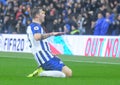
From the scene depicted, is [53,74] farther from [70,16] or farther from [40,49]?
[70,16]

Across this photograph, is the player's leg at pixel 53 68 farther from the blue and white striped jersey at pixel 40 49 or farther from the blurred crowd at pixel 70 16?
the blurred crowd at pixel 70 16

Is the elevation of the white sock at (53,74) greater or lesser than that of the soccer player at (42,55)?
lesser

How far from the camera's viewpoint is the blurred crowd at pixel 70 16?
28.2 meters

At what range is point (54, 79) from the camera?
1399 centimetres

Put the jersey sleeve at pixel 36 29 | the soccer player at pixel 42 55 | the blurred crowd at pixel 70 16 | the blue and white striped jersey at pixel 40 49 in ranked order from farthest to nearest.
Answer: the blurred crowd at pixel 70 16, the blue and white striped jersey at pixel 40 49, the soccer player at pixel 42 55, the jersey sleeve at pixel 36 29

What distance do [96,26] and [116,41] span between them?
1866 mm

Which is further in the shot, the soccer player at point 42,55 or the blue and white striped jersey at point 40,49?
the blue and white striped jersey at point 40,49

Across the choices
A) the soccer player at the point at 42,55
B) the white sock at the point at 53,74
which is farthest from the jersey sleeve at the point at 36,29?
the white sock at the point at 53,74

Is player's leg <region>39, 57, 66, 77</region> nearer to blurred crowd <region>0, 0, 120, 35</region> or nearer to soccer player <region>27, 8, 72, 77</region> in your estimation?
soccer player <region>27, 8, 72, 77</region>

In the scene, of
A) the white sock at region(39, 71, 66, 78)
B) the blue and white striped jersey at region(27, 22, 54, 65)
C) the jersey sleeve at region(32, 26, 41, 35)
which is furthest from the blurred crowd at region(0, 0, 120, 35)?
the jersey sleeve at region(32, 26, 41, 35)

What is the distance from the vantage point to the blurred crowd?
2824 cm

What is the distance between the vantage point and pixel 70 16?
31.5 meters

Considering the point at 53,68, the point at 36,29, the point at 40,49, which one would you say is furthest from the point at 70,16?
the point at 36,29

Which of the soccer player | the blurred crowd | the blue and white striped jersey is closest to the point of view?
the soccer player
